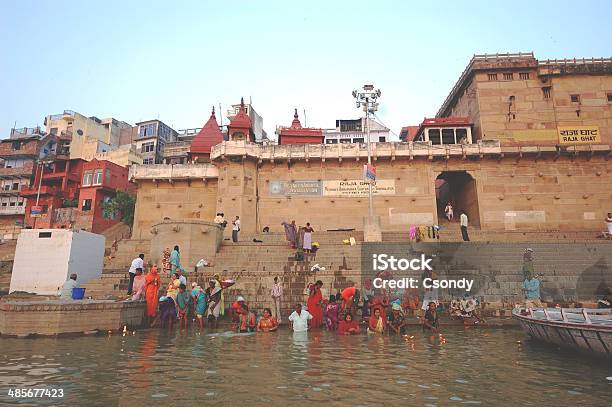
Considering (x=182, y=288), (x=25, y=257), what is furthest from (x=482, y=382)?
(x=25, y=257)

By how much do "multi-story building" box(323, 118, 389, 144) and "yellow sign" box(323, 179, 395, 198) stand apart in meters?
19.6

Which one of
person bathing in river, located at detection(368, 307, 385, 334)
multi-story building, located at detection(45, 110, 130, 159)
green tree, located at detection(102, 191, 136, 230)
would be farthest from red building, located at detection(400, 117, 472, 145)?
multi-story building, located at detection(45, 110, 130, 159)

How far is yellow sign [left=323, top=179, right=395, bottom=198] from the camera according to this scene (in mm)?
25703

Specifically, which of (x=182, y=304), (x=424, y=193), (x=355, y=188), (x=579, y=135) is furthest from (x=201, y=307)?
(x=579, y=135)

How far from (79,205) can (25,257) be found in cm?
2578

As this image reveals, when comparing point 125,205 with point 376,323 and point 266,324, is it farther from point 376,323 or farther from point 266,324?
point 376,323

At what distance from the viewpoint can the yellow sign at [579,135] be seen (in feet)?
83.2

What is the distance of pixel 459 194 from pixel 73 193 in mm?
39702

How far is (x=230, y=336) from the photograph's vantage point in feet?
29.8

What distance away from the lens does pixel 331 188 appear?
26016 mm

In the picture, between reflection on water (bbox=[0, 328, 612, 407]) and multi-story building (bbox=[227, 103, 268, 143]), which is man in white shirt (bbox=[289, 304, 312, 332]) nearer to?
reflection on water (bbox=[0, 328, 612, 407])

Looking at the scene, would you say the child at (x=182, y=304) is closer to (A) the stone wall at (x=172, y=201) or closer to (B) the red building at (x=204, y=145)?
(A) the stone wall at (x=172, y=201)

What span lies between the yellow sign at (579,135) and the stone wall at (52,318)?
1105 inches

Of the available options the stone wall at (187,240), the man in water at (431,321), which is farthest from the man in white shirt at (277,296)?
the stone wall at (187,240)
